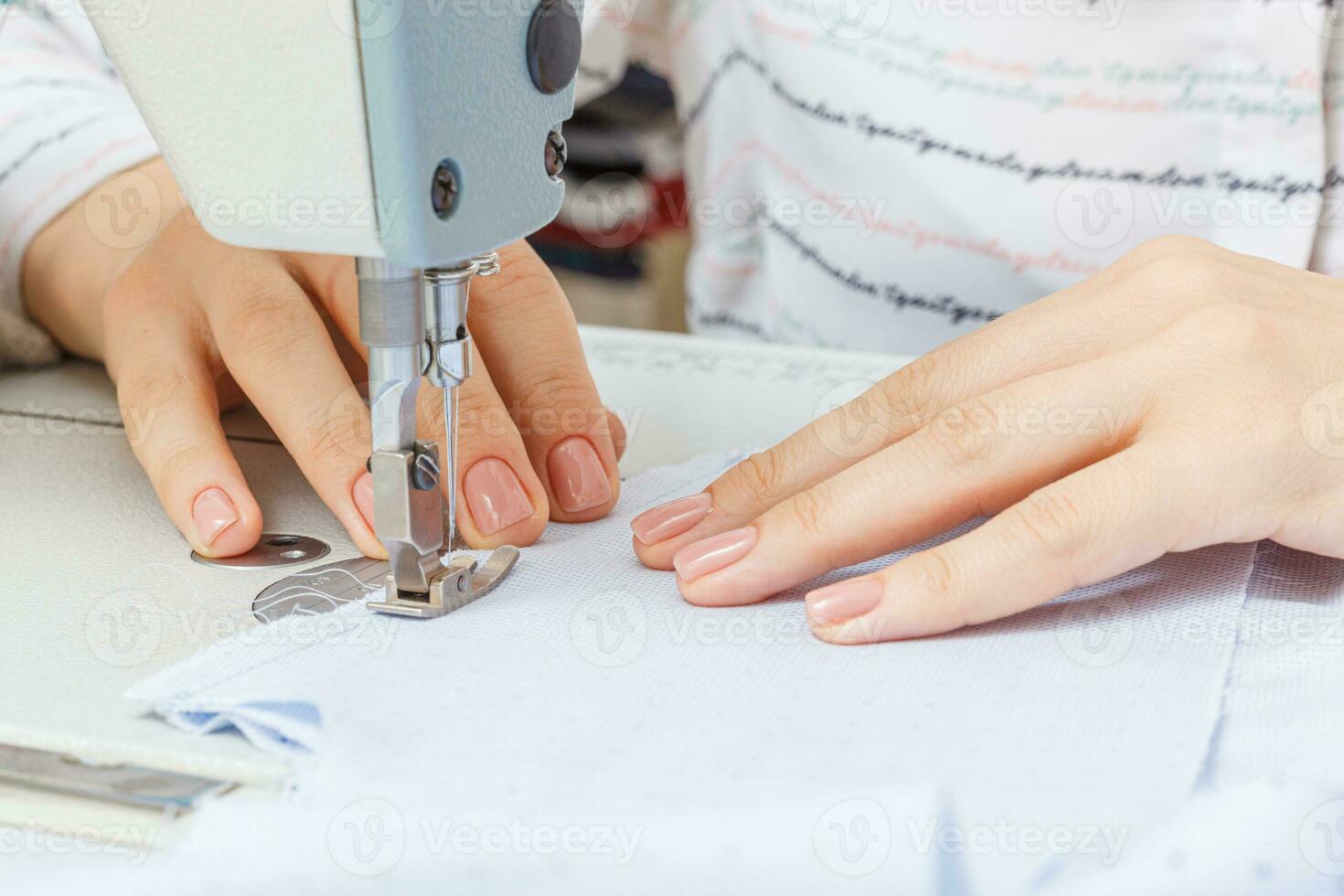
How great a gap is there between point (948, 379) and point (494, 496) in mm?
284

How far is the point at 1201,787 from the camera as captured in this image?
0.52 meters

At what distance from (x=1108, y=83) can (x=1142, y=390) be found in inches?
24.1

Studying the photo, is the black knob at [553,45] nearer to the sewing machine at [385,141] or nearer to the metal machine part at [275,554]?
the sewing machine at [385,141]

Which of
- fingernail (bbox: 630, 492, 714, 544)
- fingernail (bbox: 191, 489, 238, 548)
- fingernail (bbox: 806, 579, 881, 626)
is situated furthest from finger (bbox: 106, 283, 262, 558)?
fingernail (bbox: 806, 579, 881, 626)

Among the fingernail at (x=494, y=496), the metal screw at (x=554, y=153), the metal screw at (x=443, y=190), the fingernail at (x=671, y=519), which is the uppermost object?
the metal screw at (x=443, y=190)

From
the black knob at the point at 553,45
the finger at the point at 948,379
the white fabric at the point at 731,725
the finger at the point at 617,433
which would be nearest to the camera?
the white fabric at the point at 731,725

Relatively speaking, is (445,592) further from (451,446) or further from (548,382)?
(548,382)

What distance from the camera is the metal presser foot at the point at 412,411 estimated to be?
24.8 inches

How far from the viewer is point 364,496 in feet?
2.60

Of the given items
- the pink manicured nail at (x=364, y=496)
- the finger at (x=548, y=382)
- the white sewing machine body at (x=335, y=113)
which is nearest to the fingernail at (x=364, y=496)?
the pink manicured nail at (x=364, y=496)

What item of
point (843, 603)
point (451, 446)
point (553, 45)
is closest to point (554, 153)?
point (553, 45)

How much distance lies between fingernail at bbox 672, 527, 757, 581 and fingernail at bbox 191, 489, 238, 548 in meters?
0.27

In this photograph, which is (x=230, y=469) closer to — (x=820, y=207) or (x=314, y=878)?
(x=314, y=878)

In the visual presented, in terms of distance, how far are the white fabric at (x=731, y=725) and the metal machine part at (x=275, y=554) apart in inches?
4.6
